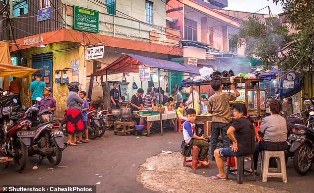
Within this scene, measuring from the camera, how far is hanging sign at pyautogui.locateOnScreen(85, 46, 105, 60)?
14.4 meters

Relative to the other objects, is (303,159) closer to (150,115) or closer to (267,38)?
(267,38)

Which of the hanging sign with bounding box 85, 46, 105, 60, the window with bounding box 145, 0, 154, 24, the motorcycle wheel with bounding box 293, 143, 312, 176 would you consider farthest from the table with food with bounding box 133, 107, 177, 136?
the window with bounding box 145, 0, 154, 24

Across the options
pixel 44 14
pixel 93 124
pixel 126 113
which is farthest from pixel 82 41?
pixel 93 124

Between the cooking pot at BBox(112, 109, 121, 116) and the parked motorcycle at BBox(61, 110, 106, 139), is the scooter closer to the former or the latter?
the parked motorcycle at BBox(61, 110, 106, 139)

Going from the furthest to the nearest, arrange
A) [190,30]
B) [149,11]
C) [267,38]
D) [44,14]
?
1. [190,30]
2. [149,11]
3. [44,14]
4. [267,38]

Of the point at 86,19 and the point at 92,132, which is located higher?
the point at 86,19

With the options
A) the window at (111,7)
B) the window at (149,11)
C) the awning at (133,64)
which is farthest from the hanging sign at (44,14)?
the window at (149,11)

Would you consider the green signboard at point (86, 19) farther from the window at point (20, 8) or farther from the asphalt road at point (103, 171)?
the asphalt road at point (103, 171)

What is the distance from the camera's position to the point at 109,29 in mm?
17812

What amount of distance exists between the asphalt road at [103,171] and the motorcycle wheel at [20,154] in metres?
0.17

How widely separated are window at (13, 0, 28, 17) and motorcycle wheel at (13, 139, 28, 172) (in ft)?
45.2

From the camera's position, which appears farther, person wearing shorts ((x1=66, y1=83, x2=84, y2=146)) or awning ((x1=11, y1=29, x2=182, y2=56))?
awning ((x1=11, y1=29, x2=182, y2=56))

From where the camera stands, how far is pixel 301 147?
6.73 m

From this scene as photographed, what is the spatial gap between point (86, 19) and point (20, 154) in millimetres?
10522
